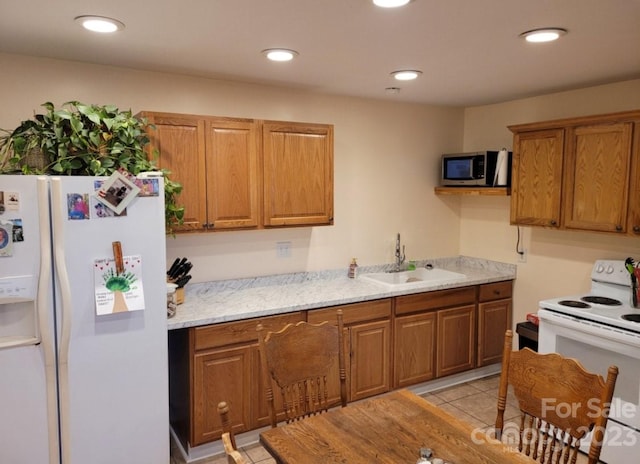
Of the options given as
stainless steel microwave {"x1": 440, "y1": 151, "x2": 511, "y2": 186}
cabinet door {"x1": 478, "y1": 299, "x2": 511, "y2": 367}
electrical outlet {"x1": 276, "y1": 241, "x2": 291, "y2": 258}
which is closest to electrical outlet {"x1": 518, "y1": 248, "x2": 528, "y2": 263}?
cabinet door {"x1": 478, "y1": 299, "x2": 511, "y2": 367}

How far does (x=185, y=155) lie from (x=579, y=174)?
2.55 metres

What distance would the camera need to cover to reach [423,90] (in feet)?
11.7

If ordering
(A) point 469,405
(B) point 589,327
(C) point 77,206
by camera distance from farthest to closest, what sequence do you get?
(A) point 469,405
(B) point 589,327
(C) point 77,206

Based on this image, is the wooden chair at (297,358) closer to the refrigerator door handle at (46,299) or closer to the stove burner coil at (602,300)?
the refrigerator door handle at (46,299)

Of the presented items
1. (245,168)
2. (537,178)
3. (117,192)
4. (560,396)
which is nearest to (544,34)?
(537,178)

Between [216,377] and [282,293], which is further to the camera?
[282,293]

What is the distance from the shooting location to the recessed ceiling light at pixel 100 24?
2023mm

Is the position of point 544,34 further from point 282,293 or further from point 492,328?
point 492,328

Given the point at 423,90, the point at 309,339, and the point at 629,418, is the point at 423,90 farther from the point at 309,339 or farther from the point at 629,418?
the point at 629,418

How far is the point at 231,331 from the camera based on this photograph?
2.79 metres

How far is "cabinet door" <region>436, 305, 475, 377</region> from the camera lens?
369cm

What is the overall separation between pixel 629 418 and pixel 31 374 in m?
3.04

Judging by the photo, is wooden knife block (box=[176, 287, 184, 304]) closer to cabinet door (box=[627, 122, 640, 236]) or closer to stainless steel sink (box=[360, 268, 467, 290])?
stainless steel sink (box=[360, 268, 467, 290])

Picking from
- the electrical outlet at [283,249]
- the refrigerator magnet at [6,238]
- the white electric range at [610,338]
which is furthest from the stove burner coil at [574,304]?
the refrigerator magnet at [6,238]
